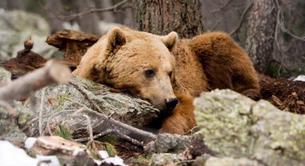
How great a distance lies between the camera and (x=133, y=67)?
20.9 ft

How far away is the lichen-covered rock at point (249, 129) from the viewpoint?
3.45 meters

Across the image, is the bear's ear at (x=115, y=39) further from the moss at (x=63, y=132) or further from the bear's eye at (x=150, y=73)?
the moss at (x=63, y=132)

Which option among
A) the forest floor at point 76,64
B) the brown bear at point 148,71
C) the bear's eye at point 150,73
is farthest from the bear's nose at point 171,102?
the forest floor at point 76,64

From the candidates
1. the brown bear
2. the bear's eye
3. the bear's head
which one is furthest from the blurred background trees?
the bear's eye

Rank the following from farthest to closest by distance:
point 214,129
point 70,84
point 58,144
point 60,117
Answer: point 70,84, point 60,117, point 58,144, point 214,129

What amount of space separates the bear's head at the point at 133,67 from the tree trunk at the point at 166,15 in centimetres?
202

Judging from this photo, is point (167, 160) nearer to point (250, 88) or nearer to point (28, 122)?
point (28, 122)

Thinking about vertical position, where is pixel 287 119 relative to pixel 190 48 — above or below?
above

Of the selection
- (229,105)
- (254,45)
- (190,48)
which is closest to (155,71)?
(190,48)

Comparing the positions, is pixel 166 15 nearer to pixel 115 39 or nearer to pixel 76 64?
pixel 76 64

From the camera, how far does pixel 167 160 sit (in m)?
4.15

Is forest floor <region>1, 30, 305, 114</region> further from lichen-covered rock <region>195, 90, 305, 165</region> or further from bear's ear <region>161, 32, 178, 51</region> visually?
lichen-covered rock <region>195, 90, 305, 165</region>

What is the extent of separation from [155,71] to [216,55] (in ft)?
5.66

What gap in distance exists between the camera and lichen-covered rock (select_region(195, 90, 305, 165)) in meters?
3.45
